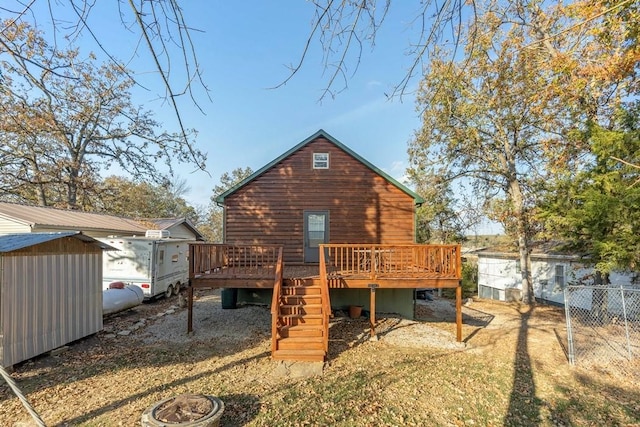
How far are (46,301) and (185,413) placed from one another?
4.55 m

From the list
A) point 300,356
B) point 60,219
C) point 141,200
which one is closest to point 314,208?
point 300,356

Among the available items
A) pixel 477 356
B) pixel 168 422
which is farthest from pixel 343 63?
pixel 477 356

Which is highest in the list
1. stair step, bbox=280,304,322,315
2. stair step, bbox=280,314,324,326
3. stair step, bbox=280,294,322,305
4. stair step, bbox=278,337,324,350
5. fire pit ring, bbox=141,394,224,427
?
stair step, bbox=280,294,322,305

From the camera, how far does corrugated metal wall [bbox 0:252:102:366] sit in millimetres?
6043

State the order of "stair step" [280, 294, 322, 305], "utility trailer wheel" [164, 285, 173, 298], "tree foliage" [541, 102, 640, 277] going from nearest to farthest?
1. "stair step" [280, 294, 322, 305]
2. "tree foliage" [541, 102, 640, 277]
3. "utility trailer wheel" [164, 285, 173, 298]

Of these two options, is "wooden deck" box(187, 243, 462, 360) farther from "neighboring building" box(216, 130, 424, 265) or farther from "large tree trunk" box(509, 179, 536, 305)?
"large tree trunk" box(509, 179, 536, 305)

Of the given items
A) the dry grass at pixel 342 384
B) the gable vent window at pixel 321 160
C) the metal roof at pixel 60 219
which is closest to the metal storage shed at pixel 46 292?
the dry grass at pixel 342 384

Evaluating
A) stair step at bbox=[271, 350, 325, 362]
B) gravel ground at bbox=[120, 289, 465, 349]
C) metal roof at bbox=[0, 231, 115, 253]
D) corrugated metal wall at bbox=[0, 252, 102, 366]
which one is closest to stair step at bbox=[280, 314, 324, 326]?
stair step at bbox=[271, 350, 325, 362]

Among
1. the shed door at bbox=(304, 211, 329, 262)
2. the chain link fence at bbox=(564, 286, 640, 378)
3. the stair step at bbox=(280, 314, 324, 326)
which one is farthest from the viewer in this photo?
the shed door at bbox=(304, 211, 329, 262)

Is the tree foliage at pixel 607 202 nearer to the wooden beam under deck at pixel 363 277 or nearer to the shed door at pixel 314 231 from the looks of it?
the wooden beam under deck at pixel 363 277

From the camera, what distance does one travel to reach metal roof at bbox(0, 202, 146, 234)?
1447cm

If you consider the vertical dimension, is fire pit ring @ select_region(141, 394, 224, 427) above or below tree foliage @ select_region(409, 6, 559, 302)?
below

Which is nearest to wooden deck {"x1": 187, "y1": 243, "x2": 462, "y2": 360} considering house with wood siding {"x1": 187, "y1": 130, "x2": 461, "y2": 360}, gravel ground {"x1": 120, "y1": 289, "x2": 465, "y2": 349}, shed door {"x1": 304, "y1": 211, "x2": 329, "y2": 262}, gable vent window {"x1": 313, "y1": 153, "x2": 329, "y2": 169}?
gravel ground {"x1": 120, "y1": 289, "x2": 465, "y2": 349}

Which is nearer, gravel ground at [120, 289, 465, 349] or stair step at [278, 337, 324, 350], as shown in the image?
stair step at [278, 337, 324, 350]
